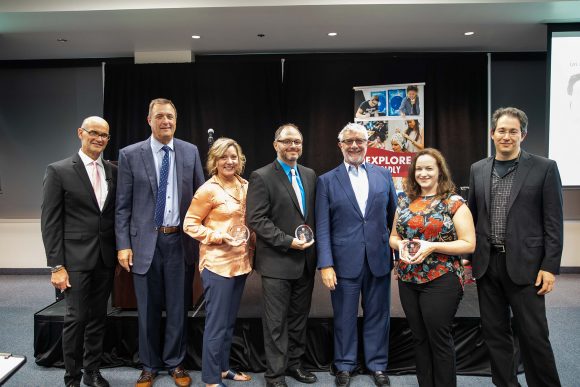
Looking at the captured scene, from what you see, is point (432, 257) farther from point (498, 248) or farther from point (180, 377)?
point (180, 377)

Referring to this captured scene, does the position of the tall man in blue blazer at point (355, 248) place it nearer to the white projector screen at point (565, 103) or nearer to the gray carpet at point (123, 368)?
the gray carpet at point (123, 368)

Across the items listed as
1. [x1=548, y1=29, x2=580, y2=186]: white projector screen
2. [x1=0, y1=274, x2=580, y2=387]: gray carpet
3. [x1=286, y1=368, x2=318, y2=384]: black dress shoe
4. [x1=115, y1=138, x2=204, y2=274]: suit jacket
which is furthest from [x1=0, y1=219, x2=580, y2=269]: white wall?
[x1=548, y1=29, x2=580, y2=186]: white projector screen

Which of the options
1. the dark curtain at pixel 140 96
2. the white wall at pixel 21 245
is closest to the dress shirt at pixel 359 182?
the dark curtain at pixel 140 96

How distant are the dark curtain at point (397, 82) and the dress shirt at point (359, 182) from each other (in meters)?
2.84

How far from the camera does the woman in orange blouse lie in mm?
2521

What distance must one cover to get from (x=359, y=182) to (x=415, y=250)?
69 cm

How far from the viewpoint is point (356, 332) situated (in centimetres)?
273

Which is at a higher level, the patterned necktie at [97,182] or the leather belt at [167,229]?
the patterned necktie at [97,182]

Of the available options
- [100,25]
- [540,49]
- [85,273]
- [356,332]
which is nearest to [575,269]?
[540,49]

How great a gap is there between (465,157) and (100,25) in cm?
437

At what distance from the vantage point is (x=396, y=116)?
5.45 meters

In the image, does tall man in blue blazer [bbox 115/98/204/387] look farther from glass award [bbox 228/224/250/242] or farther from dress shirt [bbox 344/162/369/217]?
dress shirt [bbox 344/162/369/217]

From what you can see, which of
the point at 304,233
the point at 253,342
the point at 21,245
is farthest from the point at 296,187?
the point at 21,245

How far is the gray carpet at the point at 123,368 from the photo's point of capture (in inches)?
113
